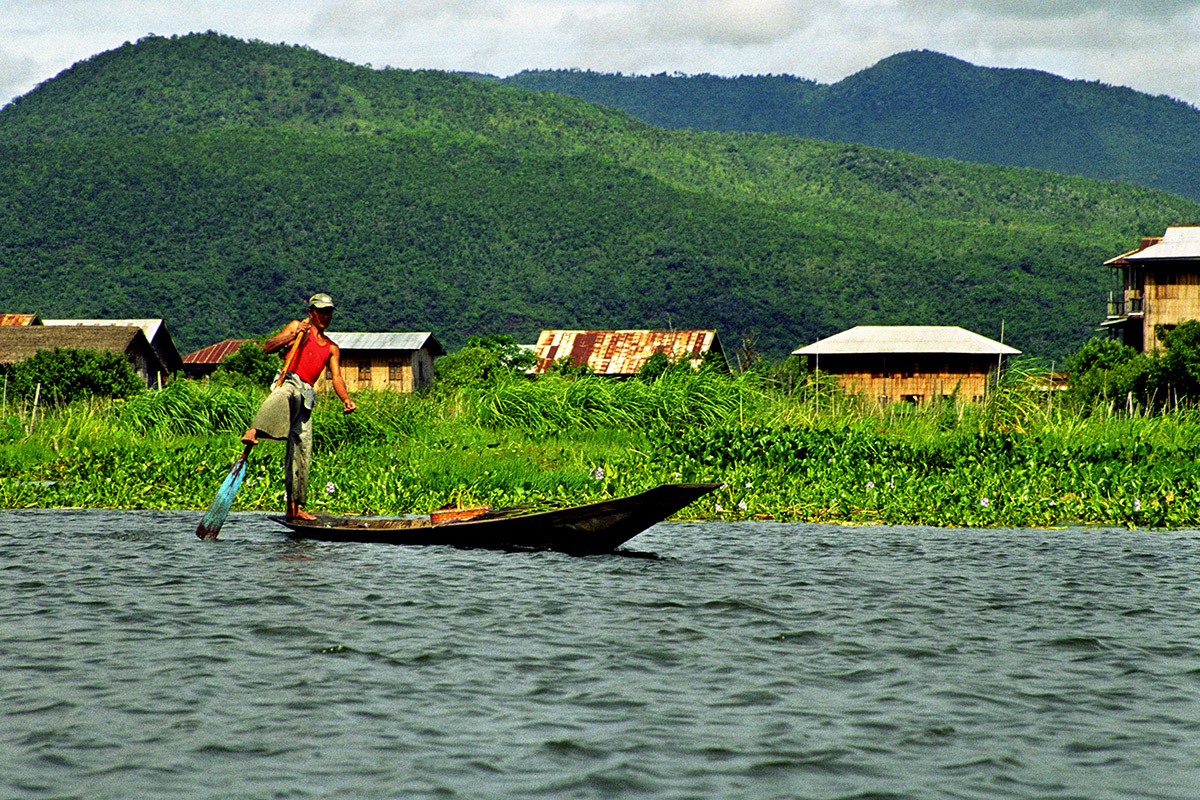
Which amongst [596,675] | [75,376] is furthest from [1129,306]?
[596,675]

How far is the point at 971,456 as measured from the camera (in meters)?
18.0

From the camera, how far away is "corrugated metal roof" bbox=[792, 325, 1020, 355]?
Result: 54719 mm

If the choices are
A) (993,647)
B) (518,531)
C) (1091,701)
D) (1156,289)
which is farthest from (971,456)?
(1156,289)

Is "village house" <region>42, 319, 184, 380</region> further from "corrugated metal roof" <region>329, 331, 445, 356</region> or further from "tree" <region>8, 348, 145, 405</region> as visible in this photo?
"tree" <region>8, 348, 145, 405</region>

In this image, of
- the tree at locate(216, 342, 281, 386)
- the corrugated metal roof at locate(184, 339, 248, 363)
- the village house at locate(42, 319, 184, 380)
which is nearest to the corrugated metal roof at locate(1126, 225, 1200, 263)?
the tree at locate(216, 342, 281, 386)

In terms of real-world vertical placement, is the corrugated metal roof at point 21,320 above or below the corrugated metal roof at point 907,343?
above

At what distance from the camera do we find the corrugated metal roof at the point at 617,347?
207ft

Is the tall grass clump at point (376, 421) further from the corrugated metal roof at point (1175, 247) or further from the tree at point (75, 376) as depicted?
the corrugated metal roof at point (1175, 247)

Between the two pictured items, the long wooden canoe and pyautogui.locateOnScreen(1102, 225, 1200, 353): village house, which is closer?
the long wooden canoe

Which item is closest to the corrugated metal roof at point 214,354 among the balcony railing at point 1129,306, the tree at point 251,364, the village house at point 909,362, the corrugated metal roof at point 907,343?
the tree at point 251,364

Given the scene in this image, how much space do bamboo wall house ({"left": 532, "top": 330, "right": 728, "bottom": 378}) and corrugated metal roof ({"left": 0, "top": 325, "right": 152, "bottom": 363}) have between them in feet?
68.3

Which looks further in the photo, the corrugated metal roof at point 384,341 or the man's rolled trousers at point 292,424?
the corrugated metal roof at point 384,341

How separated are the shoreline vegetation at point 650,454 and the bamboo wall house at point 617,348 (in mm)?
37693

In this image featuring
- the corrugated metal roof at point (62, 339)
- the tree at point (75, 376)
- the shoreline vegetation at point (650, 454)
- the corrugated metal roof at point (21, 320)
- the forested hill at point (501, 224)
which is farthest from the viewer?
the forested hill at point (501, 224)
